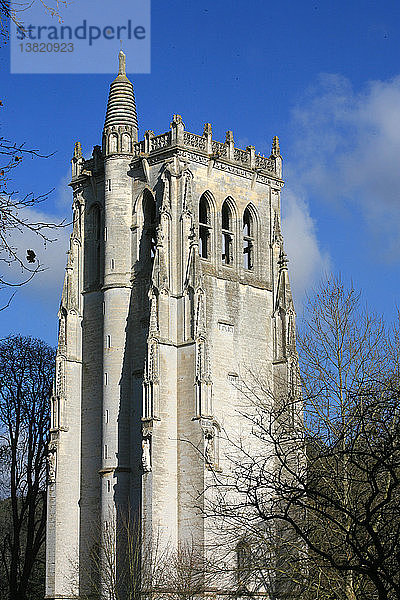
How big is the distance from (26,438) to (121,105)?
17.7 meters

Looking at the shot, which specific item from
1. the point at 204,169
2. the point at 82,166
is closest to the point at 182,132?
the point at 204,169

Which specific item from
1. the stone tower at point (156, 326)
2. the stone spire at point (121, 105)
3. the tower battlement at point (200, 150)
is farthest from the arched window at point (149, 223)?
the stone spire at point (121, 105)

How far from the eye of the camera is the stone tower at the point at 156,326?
148 feet

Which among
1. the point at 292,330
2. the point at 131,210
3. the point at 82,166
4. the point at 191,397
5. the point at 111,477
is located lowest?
the point at 111,477

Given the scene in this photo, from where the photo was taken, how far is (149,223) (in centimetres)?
5016

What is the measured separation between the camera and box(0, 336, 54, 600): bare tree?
5516cm

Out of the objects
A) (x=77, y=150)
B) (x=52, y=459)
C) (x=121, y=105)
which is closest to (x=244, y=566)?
(x=52, y=459)

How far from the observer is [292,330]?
50.7 meters

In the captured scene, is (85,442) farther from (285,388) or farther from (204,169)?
(204,169)

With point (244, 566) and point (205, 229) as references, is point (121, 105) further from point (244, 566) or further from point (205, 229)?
point (244, 566)

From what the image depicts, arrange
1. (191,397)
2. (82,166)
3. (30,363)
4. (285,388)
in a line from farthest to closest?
(30,363) → (82,166) → (285,388) → (191,397)

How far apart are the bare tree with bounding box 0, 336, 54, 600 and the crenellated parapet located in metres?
13.8

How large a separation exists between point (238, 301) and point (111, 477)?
9.58 metres

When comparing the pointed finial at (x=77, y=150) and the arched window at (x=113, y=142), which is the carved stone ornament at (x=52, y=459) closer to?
the arched window at (x=113, y=142)
